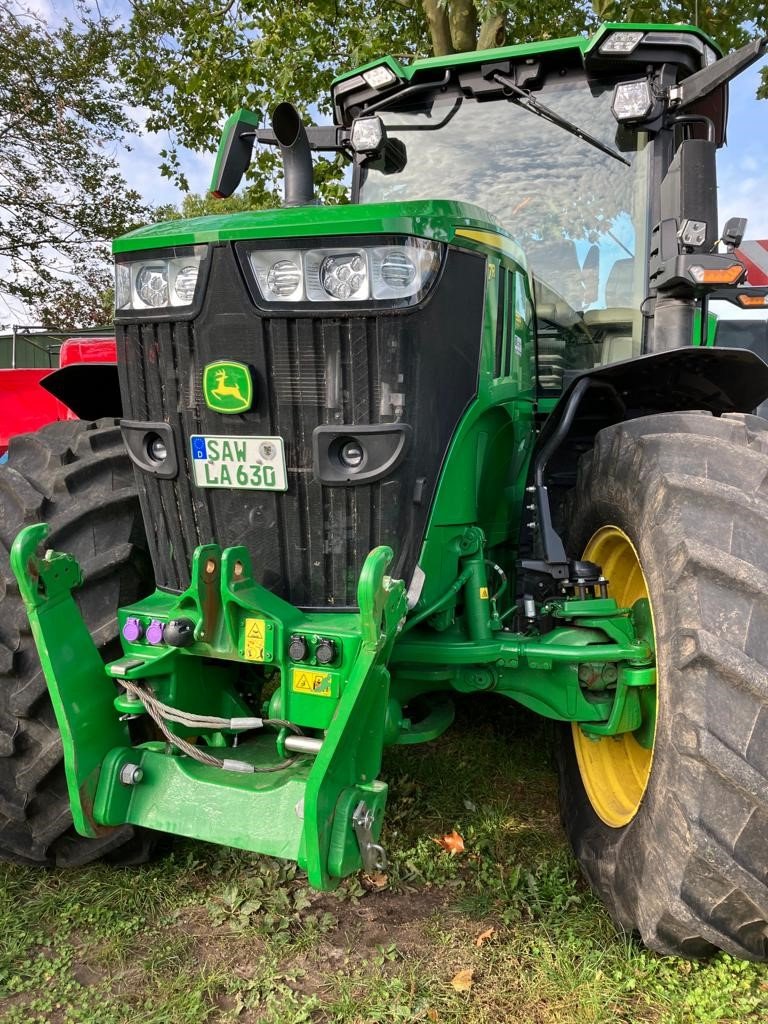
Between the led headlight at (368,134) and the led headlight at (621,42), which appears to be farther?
the led headlight at (368,134)

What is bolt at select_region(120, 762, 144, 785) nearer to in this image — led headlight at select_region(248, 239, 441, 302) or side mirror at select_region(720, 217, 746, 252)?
led headlight at select_region(248, 239, 441, 302)

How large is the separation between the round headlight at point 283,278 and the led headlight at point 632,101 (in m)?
1.66

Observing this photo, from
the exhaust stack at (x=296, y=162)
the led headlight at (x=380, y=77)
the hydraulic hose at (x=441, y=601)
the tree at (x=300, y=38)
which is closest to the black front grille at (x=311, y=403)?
the hydraulic hose at (x=441, y=601)

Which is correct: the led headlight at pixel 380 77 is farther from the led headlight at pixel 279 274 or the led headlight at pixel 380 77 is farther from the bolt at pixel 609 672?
the bolt at pixel 609 672

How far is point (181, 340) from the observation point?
2244mm

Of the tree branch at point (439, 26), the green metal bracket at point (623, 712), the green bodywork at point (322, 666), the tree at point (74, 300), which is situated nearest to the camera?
the green bodywork at point (322, 666)

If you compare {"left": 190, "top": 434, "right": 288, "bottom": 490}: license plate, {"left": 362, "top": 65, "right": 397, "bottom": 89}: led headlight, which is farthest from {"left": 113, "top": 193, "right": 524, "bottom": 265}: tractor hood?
{"left": 362, "top": 65, "right": 397, "bottom": 89}: led headlight

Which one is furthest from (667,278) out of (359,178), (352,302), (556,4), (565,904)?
(556,4)

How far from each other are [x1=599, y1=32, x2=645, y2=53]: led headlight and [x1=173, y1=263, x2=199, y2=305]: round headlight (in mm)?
1916

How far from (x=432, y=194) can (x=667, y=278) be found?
3.81ft

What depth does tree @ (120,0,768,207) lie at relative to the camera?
9.13m

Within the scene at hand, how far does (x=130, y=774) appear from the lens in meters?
2.19

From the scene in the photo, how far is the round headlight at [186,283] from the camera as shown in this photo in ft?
7.18

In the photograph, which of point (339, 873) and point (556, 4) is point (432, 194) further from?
point (556, 4)
